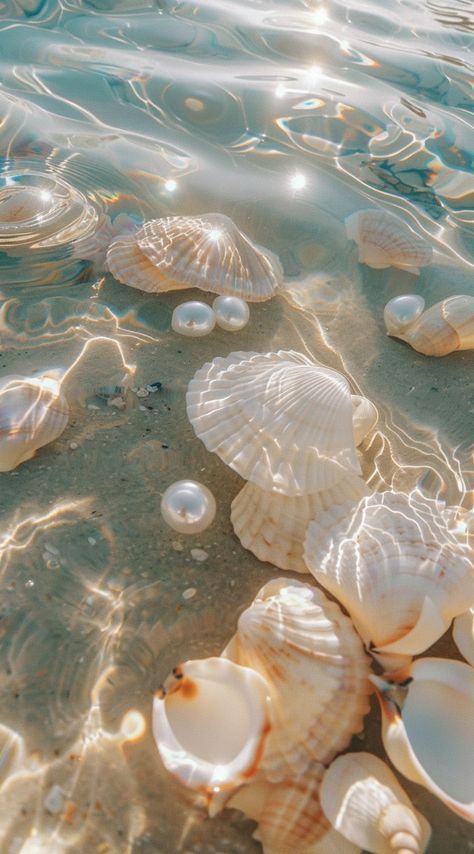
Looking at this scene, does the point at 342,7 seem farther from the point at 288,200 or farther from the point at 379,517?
the point at 379,517

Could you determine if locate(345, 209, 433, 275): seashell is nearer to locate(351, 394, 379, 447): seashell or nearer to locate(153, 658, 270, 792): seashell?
locate(351, 394, 379, 447): seashell

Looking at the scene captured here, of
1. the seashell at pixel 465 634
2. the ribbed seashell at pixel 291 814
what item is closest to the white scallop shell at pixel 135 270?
the seashell at pixel 465 634

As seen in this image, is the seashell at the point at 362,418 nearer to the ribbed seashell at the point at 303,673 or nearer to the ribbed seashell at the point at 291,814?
the ribbed seashell at the point at 303,673

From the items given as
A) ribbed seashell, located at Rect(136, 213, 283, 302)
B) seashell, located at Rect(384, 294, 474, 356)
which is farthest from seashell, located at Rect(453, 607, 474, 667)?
ribbed seashell, located at Rect(136, 213, 283, 302)

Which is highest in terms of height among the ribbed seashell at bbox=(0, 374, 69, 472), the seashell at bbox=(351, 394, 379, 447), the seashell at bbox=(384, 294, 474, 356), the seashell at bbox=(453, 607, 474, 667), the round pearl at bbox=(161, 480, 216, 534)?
the seashell at bbox=(384, 294, 474, 356)

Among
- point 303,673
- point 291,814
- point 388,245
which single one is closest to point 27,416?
point 303,673

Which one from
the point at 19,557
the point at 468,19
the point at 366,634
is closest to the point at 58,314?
the point at 19,557
